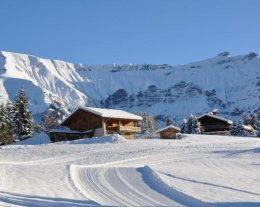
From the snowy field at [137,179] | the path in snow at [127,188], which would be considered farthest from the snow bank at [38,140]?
the path in snow at [127,188]

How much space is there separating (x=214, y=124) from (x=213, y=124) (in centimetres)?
25

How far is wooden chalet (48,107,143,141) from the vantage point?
72625 millimetres

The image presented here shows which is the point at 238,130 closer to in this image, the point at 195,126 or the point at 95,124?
the point at 195,126

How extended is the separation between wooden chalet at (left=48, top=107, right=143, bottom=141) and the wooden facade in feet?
85.3

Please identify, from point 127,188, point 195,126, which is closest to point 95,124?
point 195,126

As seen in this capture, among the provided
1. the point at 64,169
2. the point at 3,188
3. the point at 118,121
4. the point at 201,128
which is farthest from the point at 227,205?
the point at 201,128

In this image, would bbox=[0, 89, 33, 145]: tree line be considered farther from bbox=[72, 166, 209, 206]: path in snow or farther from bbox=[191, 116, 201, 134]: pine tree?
bbox=[72, 166, 209, 206]: path in snow

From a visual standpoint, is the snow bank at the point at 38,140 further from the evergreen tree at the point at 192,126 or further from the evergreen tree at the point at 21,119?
the evergreen tree at the point at 192,126

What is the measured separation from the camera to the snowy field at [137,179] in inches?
824

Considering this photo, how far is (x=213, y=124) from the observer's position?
100m

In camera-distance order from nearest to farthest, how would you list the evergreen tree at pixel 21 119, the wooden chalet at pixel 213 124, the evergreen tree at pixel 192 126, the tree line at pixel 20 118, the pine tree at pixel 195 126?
the tree line at pixel 20 118 → the evergreen tree at pixel 21 119 → the pine tree at pixel 195 126 → the evergreen tree at pixel 192 126 → the wooden chalet at pixel 213 124

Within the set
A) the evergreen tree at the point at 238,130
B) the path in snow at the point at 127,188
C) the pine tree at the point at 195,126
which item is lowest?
the path in snow at the point at 127,188

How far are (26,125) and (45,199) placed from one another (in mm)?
55954

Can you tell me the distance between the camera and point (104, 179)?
27094 millimetres
